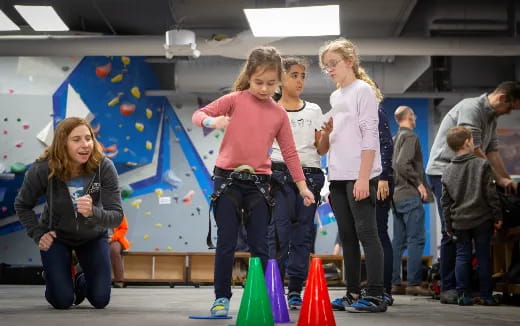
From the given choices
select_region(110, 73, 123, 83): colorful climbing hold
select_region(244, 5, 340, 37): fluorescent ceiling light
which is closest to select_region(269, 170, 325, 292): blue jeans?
select_region(244, 5, 340, 37): fluorescent ceiling light

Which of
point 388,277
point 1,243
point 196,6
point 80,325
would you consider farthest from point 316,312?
point 1,243

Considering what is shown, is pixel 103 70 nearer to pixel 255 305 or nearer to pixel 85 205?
pixel 85 205

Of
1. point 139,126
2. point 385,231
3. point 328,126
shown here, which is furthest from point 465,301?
point 139,126

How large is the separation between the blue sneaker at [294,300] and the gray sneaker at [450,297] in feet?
4.27

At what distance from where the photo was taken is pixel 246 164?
296 centimetres

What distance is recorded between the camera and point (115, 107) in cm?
1032

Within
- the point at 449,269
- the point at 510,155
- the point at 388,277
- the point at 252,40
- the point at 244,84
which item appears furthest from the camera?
the point at 510,155

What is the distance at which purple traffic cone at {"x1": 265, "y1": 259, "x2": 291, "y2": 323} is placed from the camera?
2602 mm

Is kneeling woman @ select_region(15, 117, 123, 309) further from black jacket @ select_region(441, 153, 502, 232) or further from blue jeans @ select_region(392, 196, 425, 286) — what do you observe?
blue jeans @ select_region(392, 196, 425, 286)

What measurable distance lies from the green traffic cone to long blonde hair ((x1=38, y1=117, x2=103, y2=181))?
1.46 meters

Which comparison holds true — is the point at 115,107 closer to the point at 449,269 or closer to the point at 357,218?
the point at 449,269

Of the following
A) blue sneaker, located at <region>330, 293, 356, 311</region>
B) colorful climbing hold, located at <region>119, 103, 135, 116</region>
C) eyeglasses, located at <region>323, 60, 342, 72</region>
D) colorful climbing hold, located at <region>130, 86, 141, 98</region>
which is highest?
colorful climbing hold, located at <region>130, 86, 141, 98</region>

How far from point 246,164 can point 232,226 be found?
27 cm

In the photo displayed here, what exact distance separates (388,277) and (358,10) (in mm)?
5302
